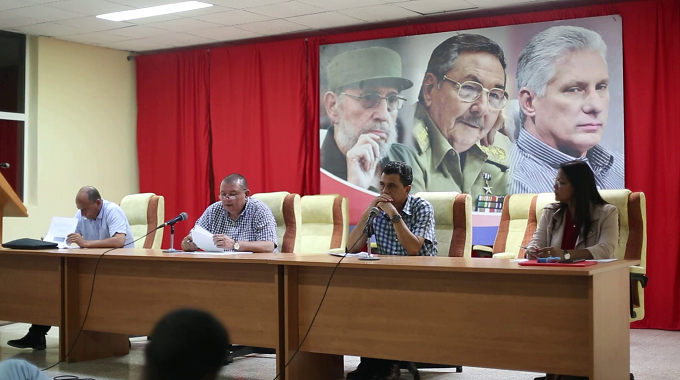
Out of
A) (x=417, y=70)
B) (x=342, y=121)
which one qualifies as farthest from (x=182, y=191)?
(x=417, y=70)

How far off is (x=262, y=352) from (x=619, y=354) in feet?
7.18

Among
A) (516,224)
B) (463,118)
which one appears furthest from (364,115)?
(516,224)

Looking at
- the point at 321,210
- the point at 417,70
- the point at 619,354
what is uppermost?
the point at 417,70

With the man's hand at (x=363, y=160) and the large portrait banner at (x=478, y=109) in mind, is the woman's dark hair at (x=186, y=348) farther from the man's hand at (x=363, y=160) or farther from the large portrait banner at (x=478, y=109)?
the man's hand at (x=363, y=160)

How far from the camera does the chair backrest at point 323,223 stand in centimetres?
577

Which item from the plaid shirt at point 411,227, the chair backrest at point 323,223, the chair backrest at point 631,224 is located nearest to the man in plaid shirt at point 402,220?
the plaid shirt at point 411,227

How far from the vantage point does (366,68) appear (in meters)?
6.66

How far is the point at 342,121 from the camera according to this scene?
6770mm

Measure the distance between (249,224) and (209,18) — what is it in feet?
8.20

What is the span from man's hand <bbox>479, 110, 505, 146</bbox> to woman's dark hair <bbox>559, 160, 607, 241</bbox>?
245cm

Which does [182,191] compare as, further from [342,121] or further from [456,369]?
[456,369]

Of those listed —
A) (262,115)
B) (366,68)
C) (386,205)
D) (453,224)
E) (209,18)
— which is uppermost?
(209,18)

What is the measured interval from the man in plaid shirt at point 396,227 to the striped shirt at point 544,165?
7.10 ft

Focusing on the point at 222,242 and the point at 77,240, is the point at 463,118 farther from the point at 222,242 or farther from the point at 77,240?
the point at 77,240
